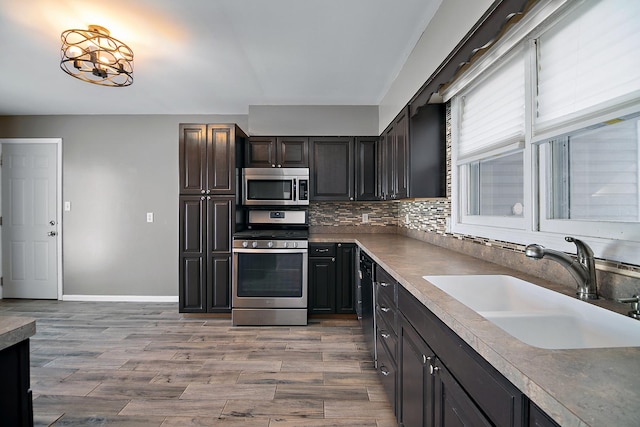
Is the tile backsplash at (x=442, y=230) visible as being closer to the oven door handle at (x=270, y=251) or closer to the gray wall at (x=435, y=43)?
the gray wall at (x=435, y=43)

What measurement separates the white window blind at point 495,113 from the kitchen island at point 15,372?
6.96ft

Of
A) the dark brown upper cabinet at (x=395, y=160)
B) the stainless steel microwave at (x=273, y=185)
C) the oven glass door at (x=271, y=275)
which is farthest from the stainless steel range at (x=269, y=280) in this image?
the dark brown upper cabinet at (x=395, y=160)

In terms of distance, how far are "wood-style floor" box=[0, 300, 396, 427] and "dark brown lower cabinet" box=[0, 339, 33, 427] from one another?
1.13 metres

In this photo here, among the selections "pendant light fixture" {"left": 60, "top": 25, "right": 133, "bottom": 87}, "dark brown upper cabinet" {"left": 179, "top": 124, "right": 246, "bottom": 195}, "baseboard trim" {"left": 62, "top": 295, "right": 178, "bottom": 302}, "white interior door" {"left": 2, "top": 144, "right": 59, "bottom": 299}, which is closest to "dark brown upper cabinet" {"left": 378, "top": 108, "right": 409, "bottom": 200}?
"dark brown upper cabinet" {"left": 179, "top": 124, "right": 246, "bottom": 195}

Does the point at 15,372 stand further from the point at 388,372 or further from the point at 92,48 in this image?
the point at 92,48

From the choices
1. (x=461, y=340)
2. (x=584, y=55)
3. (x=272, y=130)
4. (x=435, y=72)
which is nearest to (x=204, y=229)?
(x=272, y=130)

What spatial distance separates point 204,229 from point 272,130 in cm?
142

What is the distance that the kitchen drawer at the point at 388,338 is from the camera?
5.73ft

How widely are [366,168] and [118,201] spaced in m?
3.24

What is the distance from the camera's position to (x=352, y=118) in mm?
3992

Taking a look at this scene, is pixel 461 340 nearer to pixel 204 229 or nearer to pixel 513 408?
pixel 513 408

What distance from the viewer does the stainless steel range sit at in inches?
134

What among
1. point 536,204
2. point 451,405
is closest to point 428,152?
point 536,204

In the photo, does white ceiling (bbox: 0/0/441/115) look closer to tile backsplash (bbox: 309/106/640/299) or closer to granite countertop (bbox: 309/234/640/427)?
tile backsplash (bbox: 309/106/640/299)
